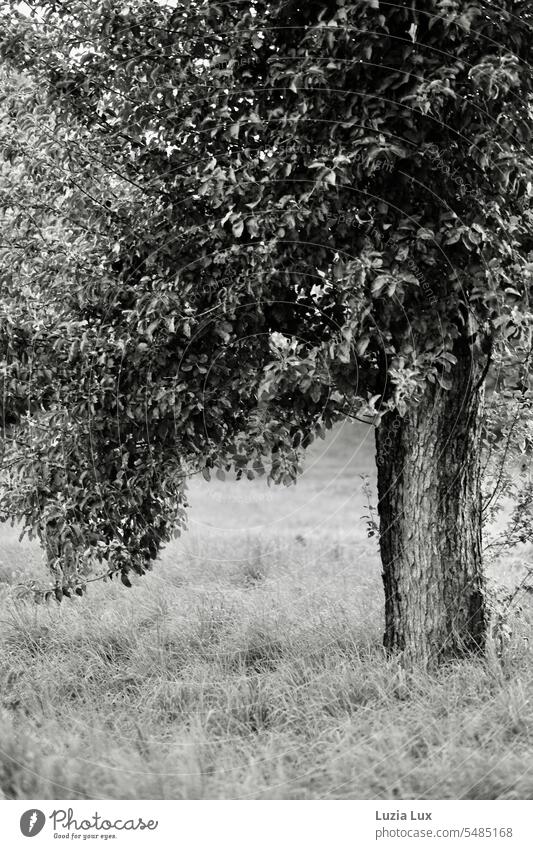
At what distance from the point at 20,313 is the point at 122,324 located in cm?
74

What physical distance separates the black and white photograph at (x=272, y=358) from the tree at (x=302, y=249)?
0.02m

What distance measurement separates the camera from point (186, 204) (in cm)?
506

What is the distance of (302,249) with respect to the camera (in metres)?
4.79

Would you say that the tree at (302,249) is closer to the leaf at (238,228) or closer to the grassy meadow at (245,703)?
the leaf at (238,228)

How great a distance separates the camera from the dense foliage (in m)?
4.59

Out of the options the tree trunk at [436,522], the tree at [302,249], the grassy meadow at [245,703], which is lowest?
the grassy meadow at [245,703]

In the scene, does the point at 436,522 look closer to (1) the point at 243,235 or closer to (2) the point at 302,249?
(2) the point at 302,249

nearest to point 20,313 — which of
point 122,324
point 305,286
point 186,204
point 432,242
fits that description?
point 122,324

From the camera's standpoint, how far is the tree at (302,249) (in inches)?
181

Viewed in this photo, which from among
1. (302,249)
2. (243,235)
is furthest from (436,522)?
(243,235)

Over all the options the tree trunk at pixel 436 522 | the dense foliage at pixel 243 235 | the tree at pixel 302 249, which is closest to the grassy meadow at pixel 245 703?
the tree trunk at pixel 436 522

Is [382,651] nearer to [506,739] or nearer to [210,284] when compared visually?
[506,739]

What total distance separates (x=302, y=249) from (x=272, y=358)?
82 cm

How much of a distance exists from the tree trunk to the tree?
0.01m
